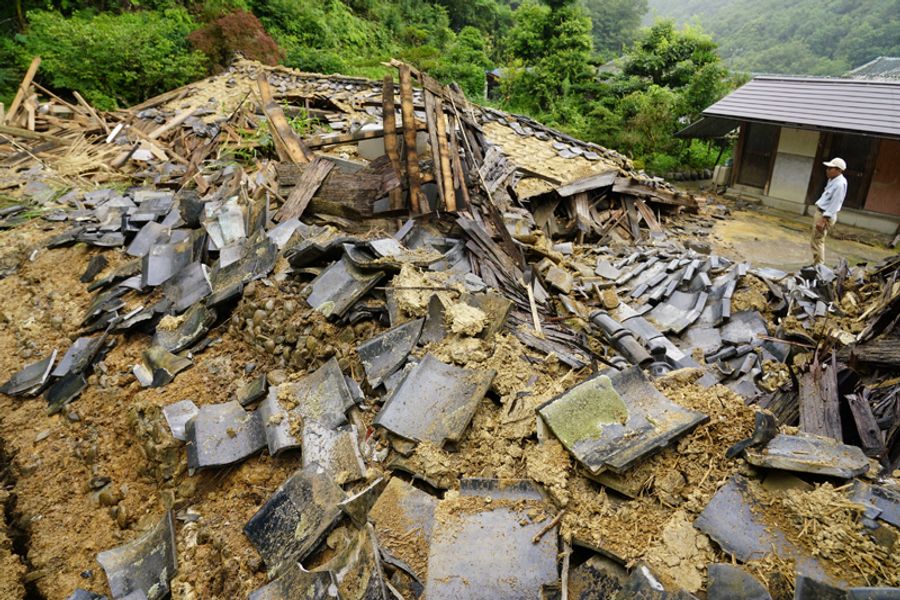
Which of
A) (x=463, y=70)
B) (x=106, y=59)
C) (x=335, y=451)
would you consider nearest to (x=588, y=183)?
(x=335, y=451)

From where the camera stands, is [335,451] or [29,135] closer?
[335,451]

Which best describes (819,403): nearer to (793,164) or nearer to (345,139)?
(345,139)

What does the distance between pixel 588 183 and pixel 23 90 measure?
1294 cm

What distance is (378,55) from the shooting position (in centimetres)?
2342

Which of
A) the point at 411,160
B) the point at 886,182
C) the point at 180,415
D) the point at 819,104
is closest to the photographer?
the point at 180,415

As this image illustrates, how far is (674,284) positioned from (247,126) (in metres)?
8.67

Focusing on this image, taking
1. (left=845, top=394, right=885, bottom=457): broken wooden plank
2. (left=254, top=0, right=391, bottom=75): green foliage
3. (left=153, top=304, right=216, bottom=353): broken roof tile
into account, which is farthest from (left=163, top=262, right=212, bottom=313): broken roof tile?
(left=254, top=0, right=391, bottom=75): green foliage

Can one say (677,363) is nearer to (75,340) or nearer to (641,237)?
(641,237)

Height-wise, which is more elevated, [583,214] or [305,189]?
[305,189]

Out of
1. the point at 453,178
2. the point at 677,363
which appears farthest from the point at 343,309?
the point at 677,363

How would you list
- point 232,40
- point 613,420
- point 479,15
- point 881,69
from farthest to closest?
point 479,15 → point 881,69 → point 232,40 → point 613,420

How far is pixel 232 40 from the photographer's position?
1488 centimetres

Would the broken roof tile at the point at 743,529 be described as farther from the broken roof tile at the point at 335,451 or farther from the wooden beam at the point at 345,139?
the wooden beam at the point at 345,139

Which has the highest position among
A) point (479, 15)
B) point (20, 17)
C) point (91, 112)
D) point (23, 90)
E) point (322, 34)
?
point (479, 15)
